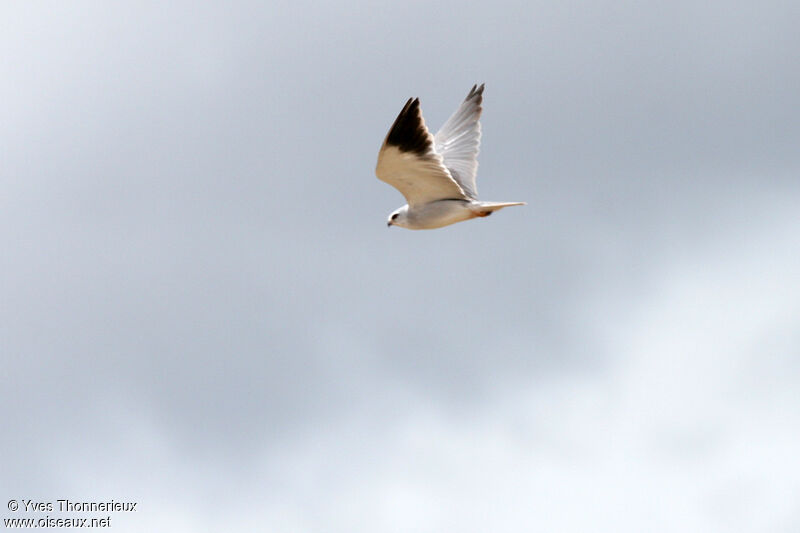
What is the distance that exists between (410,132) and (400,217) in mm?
2383

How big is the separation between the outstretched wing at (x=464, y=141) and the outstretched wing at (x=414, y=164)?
0.97m

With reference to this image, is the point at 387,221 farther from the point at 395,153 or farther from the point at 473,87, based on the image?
the point at 473,87

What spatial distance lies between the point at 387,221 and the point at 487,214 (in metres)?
2.16

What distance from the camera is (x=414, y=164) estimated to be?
19.6 meters

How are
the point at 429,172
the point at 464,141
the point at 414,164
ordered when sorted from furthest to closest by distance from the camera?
the point at 464,141, the point at 429,172, the point at 414,164

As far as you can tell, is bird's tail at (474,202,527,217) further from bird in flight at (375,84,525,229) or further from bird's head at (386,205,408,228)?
bird's head at (386,205,408,228)

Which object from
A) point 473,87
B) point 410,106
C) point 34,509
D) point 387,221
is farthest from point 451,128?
point 34,509

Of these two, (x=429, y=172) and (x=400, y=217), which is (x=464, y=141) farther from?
(x=429, y=172)

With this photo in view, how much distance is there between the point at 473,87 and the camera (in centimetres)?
2333

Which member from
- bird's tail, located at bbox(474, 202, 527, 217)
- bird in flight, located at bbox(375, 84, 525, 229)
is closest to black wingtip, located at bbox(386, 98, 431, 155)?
bird in flight, located at bbox(375, 84, 525, 229)

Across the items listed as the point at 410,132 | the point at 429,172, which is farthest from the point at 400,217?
the point at 410,132

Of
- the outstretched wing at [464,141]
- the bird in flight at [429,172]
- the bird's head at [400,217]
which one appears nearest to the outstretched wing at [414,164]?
the bird in flight at [429,172]

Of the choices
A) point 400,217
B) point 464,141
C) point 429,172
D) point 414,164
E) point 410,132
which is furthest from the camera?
point 464,141

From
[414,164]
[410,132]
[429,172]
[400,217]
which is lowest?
[400,217]
